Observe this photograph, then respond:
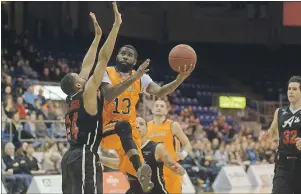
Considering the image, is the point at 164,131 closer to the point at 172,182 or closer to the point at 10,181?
the point at 172,182

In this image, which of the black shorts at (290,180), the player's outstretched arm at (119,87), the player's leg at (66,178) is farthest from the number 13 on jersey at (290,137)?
the player's leg at (66,178)

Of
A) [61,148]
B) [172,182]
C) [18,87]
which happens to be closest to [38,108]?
[18,87]

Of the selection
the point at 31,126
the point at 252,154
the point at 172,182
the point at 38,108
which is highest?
the point at 38,108

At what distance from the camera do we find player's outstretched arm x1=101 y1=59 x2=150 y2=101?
5.71 m

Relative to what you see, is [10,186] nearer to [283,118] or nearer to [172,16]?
[283,118]

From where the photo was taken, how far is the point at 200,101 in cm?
2247

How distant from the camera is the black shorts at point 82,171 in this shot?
5703 mm

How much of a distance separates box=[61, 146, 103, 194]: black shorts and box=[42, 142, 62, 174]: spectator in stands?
8.07 m

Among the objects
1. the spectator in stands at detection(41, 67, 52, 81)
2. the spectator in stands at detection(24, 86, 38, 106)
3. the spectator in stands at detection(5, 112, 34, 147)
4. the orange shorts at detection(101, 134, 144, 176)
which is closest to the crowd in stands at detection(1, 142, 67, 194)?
the spectator in stands at detection(5, 112, 34, 147)

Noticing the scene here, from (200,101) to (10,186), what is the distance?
36.3ft

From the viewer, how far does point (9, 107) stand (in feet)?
46.6

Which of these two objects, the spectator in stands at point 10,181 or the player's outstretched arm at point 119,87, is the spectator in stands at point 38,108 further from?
the player's outstretched arm at point 119,87

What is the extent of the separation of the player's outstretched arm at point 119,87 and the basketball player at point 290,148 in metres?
1.87

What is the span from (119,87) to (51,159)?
840 centimetres
